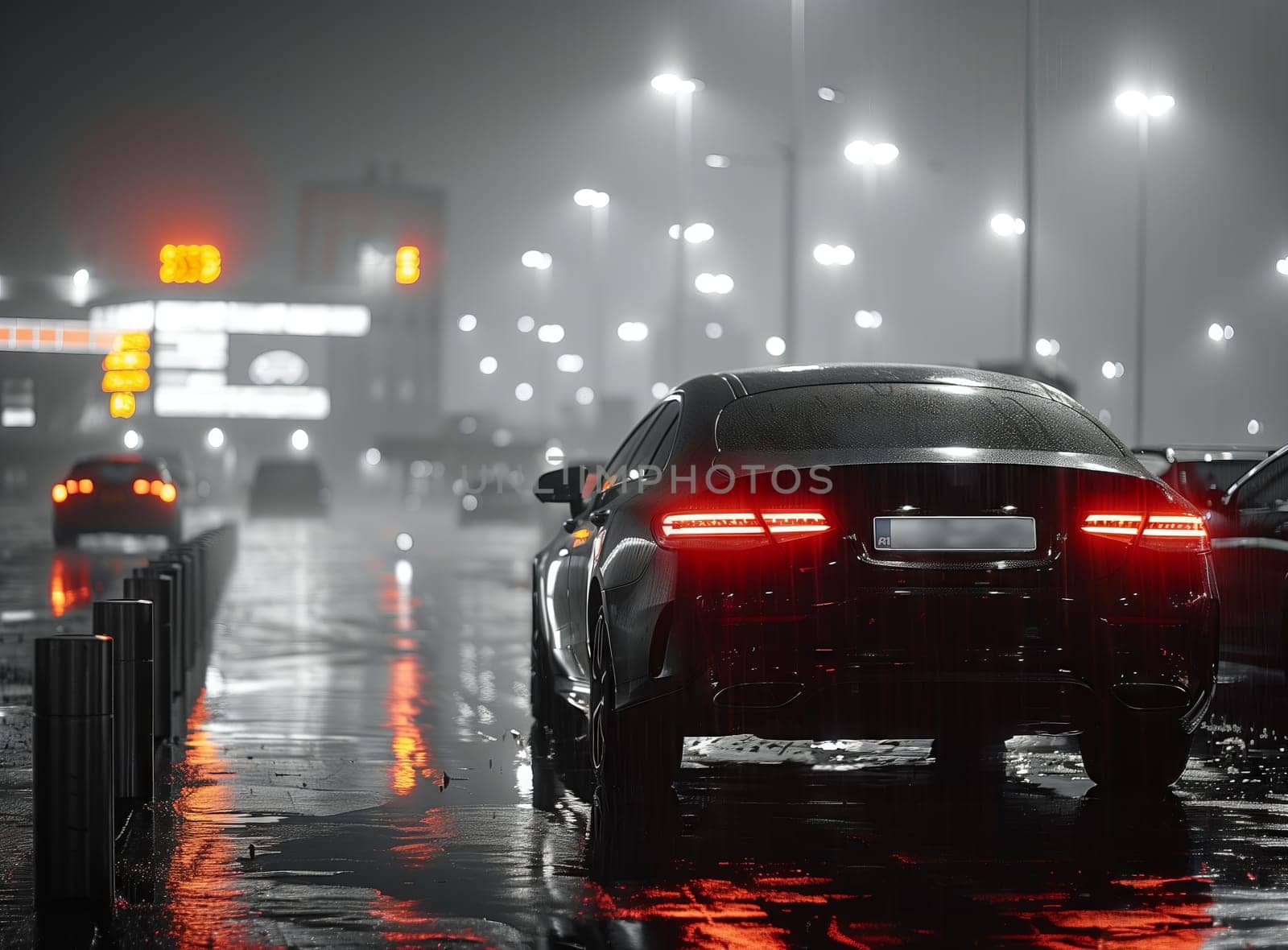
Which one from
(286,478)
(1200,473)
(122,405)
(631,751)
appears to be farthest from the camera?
(122,405)

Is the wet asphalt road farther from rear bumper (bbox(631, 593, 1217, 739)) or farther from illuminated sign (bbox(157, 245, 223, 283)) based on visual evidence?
illuminated sign (bbox(157, 245, 223, 283))

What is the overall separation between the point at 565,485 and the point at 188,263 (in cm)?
3887

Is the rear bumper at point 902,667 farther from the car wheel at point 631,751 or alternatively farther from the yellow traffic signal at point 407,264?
the yellow traffic signal at point 407,264

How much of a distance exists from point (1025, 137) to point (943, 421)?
→ 22.1 m

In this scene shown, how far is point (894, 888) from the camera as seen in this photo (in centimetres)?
578

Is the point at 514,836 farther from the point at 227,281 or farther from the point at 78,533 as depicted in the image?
the point at 227,281

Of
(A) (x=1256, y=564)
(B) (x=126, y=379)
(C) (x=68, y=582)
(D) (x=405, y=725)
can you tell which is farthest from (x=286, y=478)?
(A) (x=1256, y=564)

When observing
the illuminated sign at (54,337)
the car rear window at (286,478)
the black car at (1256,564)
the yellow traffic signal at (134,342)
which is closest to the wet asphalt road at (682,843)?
the black car at (1256,564)

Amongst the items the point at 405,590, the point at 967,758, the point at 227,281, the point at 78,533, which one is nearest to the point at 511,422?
the point at 227,281

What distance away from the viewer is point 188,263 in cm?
4653

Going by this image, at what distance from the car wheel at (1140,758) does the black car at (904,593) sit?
0.17m

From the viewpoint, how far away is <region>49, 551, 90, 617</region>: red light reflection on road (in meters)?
19.5

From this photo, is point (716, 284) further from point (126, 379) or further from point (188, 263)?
point (126, 379)

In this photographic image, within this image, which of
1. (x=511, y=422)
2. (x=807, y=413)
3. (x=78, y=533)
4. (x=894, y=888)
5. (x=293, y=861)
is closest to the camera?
(x=894, y=888)
